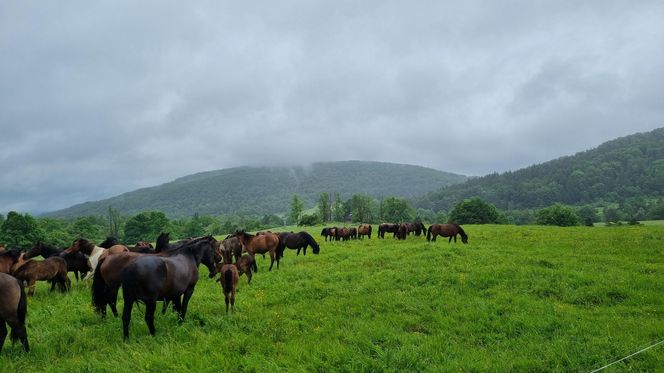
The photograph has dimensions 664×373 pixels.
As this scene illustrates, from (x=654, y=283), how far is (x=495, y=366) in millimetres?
9688

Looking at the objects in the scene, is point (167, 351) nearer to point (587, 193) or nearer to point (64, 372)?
point (64, 372)

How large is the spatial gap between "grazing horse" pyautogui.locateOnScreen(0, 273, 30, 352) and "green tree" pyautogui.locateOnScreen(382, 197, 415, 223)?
111616 millimetres

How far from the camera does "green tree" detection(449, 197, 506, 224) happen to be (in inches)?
3174

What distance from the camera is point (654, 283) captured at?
12.2 meters

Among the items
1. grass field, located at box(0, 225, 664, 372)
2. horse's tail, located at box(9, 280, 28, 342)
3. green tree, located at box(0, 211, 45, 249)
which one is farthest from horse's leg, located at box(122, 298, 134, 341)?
green tree, located at box(0, 211, 45, 249)

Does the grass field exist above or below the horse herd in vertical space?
below

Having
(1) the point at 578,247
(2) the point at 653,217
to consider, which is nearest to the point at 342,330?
(1) the point at 578,247

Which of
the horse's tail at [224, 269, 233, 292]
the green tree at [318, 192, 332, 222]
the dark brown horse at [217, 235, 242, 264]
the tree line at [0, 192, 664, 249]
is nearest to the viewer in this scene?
the horse's tail at [224, 269, 233, 292]

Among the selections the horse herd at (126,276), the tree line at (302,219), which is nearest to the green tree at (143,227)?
the tree line at (302,219)

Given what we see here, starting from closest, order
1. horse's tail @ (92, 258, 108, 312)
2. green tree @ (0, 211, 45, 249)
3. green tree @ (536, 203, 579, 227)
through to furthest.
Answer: horse's tail @ (92, 258, 108, 312) → green tree @ (0, 211, 45, 249) → green tree @ (536, 203, 579, 227)

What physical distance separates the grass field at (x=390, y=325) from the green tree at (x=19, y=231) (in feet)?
221

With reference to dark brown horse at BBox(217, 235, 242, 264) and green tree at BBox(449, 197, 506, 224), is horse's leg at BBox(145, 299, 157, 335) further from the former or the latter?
green tree at BBox(449, 197, 506, 224)

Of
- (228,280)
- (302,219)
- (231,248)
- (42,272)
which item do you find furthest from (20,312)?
(302,219)

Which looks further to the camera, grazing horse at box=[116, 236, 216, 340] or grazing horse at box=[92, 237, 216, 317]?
grazing horse at box=[92, 237, 216, 317]
